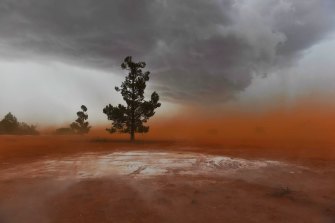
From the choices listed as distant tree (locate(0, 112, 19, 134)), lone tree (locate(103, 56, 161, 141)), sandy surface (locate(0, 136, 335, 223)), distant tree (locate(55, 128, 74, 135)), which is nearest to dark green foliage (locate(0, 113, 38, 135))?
distant tree (locate(0, 112, 19, 134))

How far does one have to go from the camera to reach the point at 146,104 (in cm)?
4322

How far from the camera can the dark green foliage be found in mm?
63438

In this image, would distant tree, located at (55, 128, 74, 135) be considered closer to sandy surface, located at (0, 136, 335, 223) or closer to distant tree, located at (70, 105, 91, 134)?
distant tree, located at (70, 105, 91, 134)

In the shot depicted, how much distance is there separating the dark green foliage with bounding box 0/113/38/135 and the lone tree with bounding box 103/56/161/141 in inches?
1221

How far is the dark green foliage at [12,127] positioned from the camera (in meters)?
63.4

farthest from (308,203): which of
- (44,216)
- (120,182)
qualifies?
(44,216)

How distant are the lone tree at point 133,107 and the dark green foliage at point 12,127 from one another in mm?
31005

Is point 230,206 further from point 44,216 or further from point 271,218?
point 44,216

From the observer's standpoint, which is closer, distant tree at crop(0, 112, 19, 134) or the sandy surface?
the sandy surface

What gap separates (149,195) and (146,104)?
1292 inches

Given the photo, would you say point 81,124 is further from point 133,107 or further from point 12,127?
point 133,107

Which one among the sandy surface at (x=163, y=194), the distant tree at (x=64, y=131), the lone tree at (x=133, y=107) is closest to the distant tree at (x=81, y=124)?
the distant tree at (x=64, y=131)

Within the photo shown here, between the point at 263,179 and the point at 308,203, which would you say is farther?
the point at 263,179

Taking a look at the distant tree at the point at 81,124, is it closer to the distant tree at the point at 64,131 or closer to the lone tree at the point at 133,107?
the distant tree at the point at 64,131
